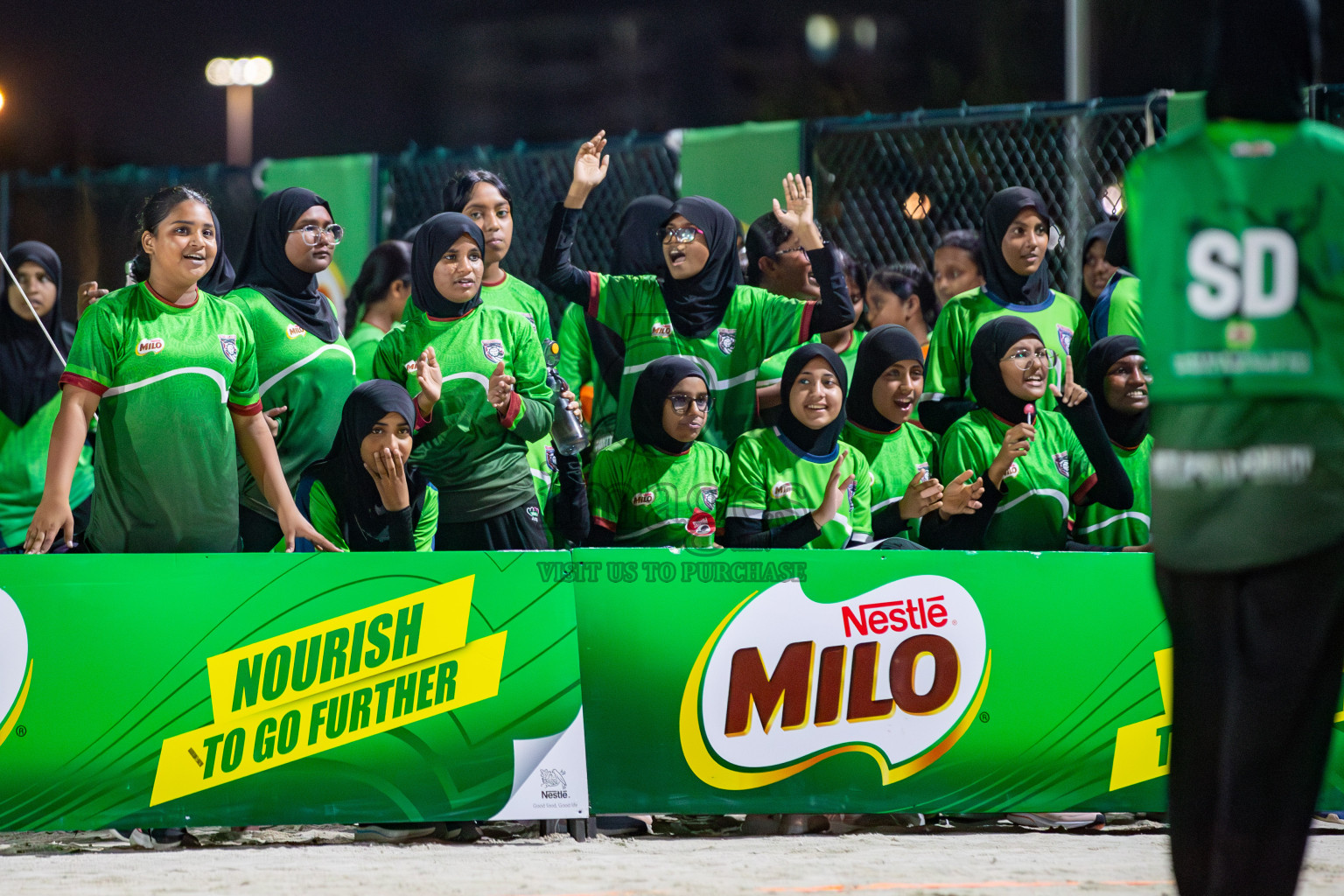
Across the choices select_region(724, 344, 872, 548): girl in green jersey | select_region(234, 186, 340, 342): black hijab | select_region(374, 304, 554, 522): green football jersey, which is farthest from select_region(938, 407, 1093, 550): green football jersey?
select_region(234, 186, 340, 342): black hijab

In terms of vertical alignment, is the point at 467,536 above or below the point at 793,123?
below

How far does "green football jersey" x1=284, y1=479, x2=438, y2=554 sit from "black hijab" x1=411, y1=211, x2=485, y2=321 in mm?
734

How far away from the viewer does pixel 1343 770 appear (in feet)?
17.6

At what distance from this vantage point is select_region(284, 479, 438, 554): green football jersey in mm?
5730

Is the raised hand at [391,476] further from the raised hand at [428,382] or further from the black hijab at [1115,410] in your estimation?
the black hijab at [1115,410]

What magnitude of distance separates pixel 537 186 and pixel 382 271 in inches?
63.2

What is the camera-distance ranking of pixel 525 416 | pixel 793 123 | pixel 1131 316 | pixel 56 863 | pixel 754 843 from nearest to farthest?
pixel 56 863 → pixel 754 843 → pixel 525 416 → pixel 1131 316 → pixel 793 123

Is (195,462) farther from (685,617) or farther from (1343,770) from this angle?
(1343,770)

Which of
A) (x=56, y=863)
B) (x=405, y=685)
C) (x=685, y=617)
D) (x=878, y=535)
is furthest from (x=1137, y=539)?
(x=56, y=863)

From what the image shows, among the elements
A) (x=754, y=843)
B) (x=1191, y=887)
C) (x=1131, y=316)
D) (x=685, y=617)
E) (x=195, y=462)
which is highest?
(x=1131, y=316)

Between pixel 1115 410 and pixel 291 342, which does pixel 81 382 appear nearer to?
pixel 291 342

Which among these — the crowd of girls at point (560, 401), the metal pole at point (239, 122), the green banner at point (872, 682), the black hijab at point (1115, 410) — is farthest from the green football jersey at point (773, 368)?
the metal pole at point (239, 122)

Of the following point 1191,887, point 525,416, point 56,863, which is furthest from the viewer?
point 525,416

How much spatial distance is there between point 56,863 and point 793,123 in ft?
17.3
